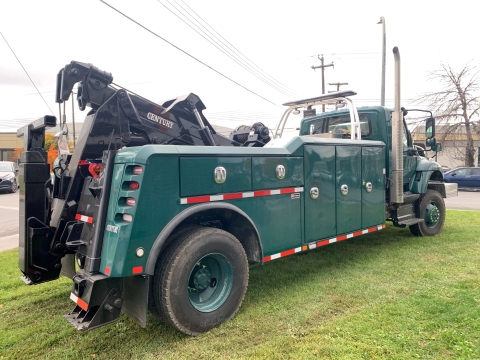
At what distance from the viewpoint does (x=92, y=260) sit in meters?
3.12

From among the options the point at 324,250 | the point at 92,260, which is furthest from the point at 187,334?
the point at 324,250

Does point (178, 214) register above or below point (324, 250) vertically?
above

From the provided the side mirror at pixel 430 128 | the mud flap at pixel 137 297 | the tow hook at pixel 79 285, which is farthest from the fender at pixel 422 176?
the tow hook at pixel 79 285

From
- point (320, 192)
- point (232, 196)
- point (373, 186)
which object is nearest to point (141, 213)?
point (232, 196)

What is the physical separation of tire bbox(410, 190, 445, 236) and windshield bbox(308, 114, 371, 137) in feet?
6.19

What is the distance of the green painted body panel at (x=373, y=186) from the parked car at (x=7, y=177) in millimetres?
19704

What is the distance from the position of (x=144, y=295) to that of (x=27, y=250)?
1397 mm

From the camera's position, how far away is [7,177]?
1956 centimetres

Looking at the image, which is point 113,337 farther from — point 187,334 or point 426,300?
point 426,300

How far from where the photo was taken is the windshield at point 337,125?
655 cm

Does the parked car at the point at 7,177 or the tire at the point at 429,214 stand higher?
the parked car at the point at 7,177

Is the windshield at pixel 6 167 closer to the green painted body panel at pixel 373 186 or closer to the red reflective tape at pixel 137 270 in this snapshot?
the green painted body panel at pixel 373 186

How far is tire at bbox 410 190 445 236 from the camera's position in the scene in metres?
7.12

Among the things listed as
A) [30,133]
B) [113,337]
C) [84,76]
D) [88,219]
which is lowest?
[113,337]
